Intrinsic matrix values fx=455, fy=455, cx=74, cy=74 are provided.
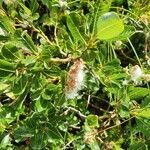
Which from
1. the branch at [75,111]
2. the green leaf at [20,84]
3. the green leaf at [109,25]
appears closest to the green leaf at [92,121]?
the branch at [75,111]

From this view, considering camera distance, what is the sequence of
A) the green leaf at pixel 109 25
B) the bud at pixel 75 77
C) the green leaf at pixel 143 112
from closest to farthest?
1. the green leaf at pixel 109 25
2. the bud at pixel 75 77
3. the green leaf at pixel 143 112

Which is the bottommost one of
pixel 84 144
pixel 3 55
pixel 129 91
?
pixel 84 144

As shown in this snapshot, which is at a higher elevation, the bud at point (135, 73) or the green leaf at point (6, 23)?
the green leaf at point (6, 23)

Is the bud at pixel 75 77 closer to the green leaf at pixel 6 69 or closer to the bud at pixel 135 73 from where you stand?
the green leaf at pixel 6 69

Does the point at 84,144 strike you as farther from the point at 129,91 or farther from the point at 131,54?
the point at 131,54

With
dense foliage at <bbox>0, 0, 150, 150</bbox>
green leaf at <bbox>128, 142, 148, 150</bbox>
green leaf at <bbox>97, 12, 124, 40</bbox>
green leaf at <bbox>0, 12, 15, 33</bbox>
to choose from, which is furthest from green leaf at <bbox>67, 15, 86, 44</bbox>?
green leaf at <bbox>128, 142, 148, 150</bbox>

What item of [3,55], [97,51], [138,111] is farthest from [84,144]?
[3,55]

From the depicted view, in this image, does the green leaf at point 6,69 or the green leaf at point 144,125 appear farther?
the green leaf at point 144,125

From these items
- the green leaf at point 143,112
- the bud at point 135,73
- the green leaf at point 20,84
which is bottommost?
the green leaf at point 143,112
